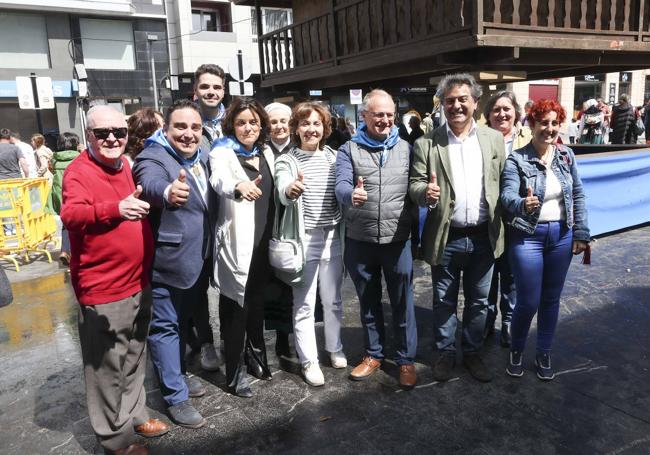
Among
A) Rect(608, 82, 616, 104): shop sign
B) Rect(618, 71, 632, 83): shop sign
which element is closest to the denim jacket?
Rect(608, 82, 616, 104): shop sign

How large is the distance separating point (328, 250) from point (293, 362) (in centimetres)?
92

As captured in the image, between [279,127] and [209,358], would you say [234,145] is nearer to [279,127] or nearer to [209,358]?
[279,127]

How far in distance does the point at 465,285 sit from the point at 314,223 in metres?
1.11

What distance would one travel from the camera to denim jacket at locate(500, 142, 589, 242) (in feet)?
10.1

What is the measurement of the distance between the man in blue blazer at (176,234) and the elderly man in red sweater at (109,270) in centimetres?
12

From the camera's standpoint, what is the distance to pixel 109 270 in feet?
8.11

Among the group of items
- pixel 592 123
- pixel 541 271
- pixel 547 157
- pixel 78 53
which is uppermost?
pixel 78 53

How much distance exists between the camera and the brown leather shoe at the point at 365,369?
11.2 ft

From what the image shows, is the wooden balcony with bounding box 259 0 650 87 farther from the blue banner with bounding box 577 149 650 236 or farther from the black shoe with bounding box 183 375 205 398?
the black shoe with bounding box 183 375 205 398

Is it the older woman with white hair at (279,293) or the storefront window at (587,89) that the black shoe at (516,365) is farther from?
the storefront window at (587,89)

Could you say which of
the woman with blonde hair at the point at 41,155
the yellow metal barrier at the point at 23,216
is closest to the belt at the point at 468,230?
the yellow metal barrier at the point at 23,216

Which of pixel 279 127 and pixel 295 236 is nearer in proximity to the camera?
pixel 295 236

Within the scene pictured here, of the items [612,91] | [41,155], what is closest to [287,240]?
[41,155]

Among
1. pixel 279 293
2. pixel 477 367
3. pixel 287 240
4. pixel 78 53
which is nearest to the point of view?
pixel 287 240
